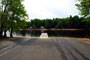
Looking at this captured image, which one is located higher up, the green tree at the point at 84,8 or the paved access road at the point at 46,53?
the green tree at the point at 84,8

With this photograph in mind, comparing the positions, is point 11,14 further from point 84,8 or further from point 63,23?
point 63,23

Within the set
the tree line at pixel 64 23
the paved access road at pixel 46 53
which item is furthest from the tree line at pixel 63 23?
the paved access road at pixel 46 53

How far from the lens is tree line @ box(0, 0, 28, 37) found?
75.2ft

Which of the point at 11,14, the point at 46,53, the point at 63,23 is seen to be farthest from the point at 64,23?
the point at 46,53

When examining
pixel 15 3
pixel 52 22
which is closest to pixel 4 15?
pixel 15 3

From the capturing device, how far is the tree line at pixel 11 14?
902 inches

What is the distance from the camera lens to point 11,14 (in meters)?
23.6

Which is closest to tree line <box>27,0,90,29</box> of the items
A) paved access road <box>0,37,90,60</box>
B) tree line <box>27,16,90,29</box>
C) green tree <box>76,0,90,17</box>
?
tree line <box>27,16,90,29</box>

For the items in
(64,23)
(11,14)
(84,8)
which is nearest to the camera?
(84,8)

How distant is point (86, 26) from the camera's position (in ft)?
306

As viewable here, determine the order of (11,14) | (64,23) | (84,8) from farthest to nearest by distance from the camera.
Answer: (64,23) → (11,14) → (84,8)

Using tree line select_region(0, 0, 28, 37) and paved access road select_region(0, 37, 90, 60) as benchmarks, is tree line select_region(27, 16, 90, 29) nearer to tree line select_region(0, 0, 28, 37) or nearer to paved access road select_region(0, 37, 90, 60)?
tree line select_region(0, 0, 28, 37)

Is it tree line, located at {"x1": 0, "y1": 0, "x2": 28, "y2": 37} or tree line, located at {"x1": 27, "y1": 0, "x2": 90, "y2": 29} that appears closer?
tree line, located at {"x1": 0, "y1": 0, "x2": 28, "y2": 37}

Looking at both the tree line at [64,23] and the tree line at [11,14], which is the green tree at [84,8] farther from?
the tree line at [64,23]
